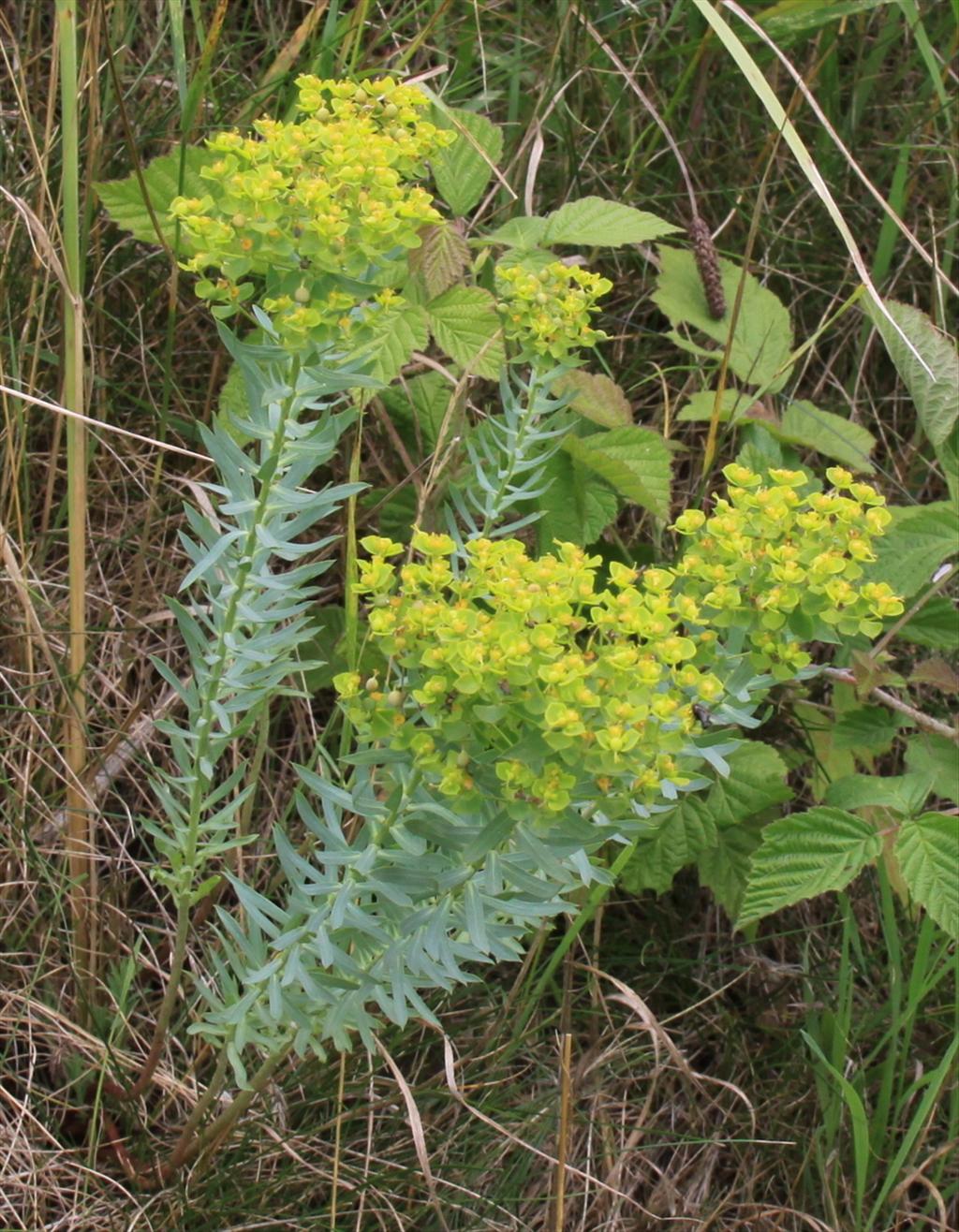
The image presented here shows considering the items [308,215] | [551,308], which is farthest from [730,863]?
[308,215]

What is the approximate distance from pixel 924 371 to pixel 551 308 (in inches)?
33.7

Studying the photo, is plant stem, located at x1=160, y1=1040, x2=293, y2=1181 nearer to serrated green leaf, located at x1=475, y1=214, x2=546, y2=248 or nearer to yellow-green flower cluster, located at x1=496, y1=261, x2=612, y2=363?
yellow-green flower cluster, located at x1=496, y1=261, x2=612, y2=363

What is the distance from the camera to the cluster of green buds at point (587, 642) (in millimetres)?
1046

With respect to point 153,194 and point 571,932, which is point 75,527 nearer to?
point 153,194

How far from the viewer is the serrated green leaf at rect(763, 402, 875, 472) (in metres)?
2.17

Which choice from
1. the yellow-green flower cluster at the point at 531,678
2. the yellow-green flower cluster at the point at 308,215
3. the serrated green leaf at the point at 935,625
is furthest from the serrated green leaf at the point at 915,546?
the yellow-green flower cluster at the point at 308,215


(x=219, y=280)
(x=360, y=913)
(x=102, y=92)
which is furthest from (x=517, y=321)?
(x=102, y=92)

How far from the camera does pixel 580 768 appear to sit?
3.74 ft

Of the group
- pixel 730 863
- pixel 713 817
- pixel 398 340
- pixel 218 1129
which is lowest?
pixel 218 1129

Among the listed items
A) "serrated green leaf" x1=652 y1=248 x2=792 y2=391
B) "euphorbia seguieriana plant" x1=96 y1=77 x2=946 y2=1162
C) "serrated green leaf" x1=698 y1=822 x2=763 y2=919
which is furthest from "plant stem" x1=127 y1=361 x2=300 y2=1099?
"serrated green leaf" x1=652 y1=248 x2=792 y2=391

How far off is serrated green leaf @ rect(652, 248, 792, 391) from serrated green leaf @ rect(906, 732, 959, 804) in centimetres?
59

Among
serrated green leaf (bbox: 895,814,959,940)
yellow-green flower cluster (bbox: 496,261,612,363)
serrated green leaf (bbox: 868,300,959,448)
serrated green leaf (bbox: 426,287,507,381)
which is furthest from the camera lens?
serrated green leaf (bbox: 868,300,959,448)

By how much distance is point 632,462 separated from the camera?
196 cm

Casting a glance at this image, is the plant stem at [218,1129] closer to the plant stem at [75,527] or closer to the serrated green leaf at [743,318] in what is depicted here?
the plant stem at [75,527]
